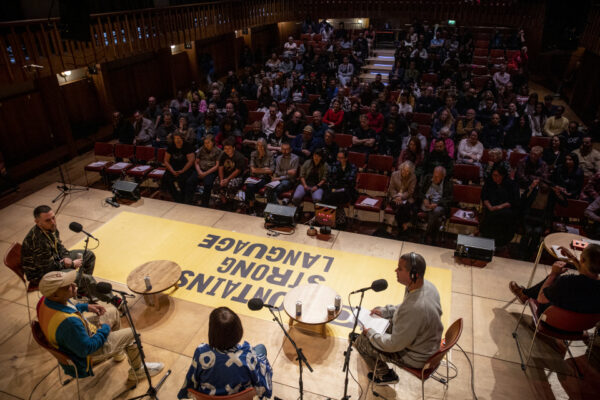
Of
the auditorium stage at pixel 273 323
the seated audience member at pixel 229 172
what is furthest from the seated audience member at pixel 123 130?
the seated audience member at pixel 229 172

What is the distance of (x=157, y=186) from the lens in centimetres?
773

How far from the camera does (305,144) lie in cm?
729

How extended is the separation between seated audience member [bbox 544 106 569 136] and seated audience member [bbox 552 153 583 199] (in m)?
2.58

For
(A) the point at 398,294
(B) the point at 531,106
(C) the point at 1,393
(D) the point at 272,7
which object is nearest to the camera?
(C) the point at 1,393

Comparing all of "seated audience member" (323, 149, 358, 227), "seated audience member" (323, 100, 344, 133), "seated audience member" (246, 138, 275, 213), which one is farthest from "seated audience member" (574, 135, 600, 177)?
"seated audience member" (246, 138, 275, 213)

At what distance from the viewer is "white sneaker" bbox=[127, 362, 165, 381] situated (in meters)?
3.55

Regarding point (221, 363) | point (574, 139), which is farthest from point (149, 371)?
point (574, 139)

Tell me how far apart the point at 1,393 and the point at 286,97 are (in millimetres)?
8652

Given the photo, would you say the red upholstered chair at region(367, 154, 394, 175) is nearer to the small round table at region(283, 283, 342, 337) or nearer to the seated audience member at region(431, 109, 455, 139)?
the seated audience member at region(431, 109, 455, 139)

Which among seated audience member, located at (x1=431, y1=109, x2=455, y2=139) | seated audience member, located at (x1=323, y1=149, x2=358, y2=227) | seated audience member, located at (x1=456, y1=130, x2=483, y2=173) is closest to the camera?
seated audience member, located at (x1=323, y1=149, x2=358, y2=227)

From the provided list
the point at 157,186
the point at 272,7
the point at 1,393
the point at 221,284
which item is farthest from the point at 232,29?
the point at 1,393

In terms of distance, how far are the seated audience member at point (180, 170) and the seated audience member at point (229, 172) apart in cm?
52

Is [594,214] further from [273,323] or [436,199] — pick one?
[273,323]

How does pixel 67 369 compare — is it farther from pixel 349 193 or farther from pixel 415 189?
pixel 415 189
